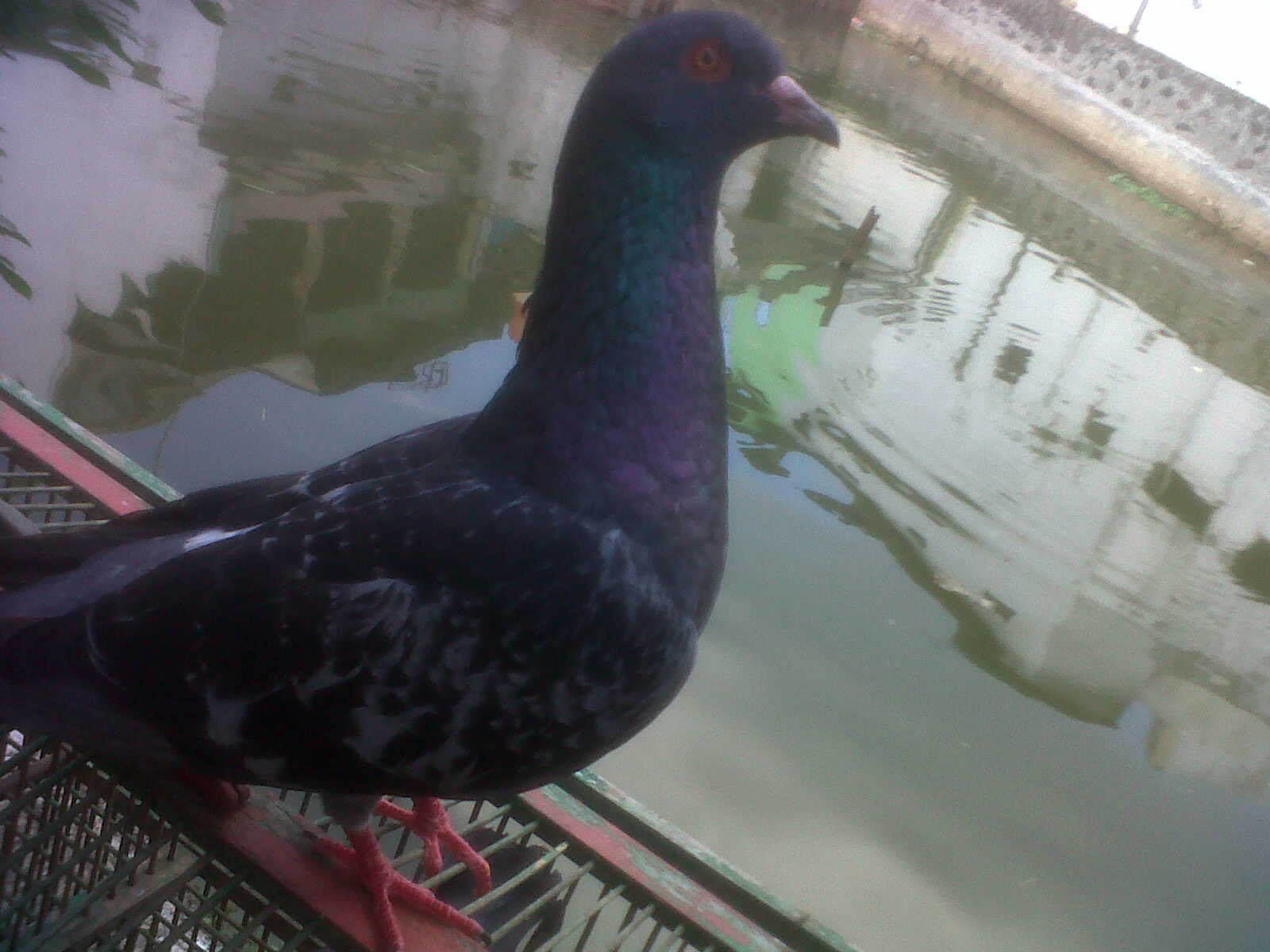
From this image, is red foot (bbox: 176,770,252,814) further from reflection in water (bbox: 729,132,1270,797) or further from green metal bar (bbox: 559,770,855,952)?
reflection in water (bbox: 729,132,1270,797)

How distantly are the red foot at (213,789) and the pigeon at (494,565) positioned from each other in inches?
3.2

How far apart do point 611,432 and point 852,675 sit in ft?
7.35

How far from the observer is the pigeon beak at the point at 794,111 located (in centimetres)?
145

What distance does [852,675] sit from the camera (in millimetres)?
3385

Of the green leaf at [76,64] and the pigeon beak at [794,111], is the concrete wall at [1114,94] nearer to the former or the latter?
the pigeon beak at [794,111]

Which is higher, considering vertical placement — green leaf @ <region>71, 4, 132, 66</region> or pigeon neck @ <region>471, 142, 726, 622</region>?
green leaf @ <region>71, 4, 132, 66</region>

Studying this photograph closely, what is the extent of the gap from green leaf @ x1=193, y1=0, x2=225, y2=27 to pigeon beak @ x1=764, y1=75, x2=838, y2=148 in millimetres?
686

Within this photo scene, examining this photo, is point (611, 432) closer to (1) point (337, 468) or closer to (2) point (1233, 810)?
(1) point (337, 468)

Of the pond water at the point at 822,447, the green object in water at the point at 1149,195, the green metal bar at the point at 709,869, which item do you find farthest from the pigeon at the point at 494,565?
the green object in water at the point at 1149,195

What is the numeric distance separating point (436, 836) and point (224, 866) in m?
0.33

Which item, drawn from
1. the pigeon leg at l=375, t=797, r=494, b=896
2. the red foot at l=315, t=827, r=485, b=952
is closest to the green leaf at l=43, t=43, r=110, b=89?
the red foot at l=315, t=827, r=485, b=952

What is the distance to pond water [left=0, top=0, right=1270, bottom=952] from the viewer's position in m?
2.93

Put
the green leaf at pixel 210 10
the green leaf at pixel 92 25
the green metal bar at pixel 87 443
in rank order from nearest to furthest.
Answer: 1. the green leaf at pixel 92 25
2. the green leaf at pixel 210 10
3. the green metal bar at pixel 87 443

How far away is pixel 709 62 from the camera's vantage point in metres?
1.41
